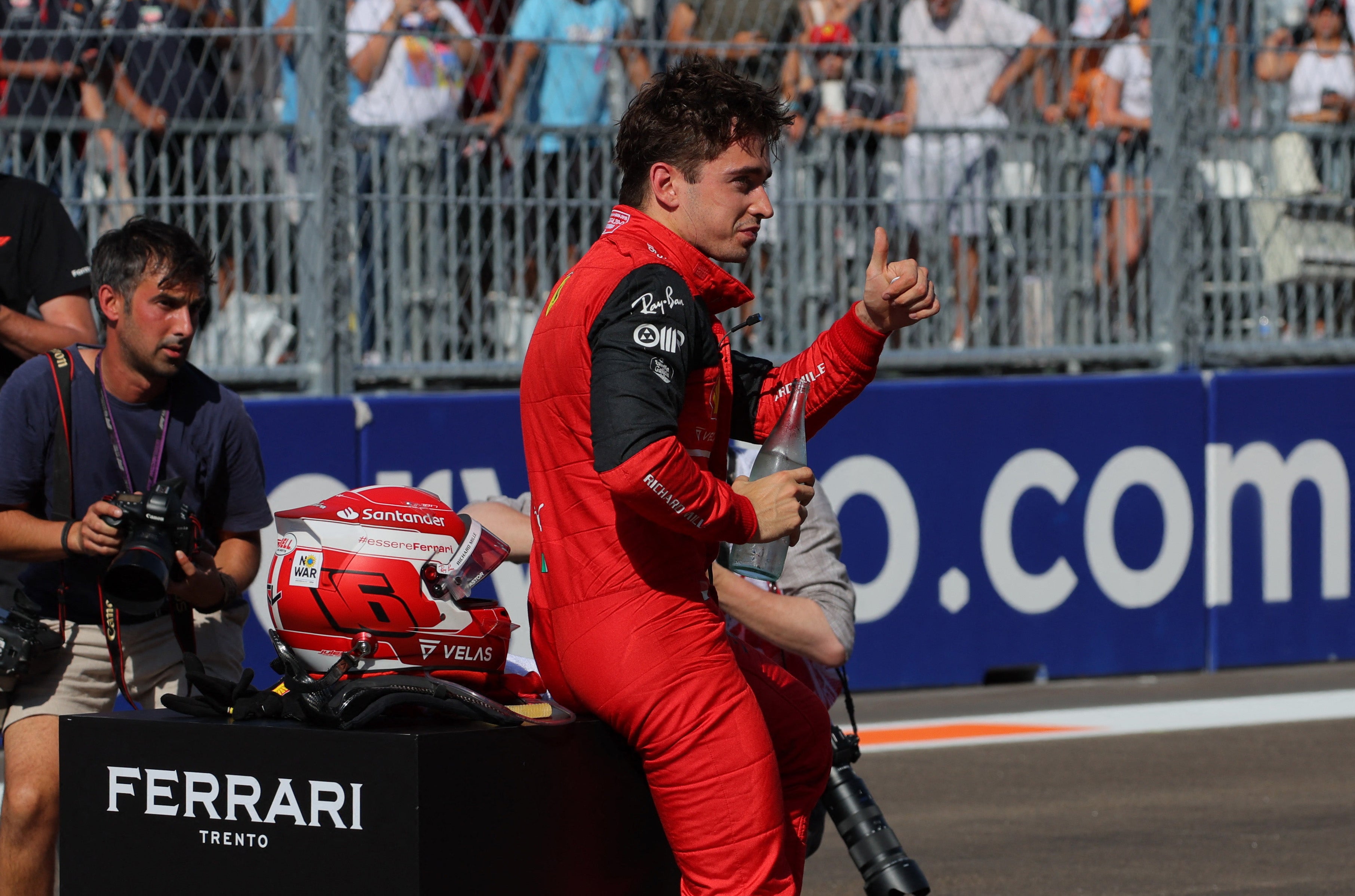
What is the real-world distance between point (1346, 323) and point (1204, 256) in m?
0.89

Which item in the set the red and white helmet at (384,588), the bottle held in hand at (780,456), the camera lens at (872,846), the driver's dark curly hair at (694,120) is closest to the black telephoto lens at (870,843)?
the camera lens at (872,846)

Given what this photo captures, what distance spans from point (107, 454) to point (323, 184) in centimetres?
316

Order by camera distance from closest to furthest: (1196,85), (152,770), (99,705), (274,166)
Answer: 1. (152,770)
2. (99,705)
3. (274,166)
4. (1196,85)

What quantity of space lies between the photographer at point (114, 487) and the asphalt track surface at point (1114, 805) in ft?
6.81

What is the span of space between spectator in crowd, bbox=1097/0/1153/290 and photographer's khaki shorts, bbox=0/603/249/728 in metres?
5.22

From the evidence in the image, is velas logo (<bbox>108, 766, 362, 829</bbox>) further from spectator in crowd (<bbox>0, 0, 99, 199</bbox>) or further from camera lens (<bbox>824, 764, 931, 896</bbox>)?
spectator in crowd (<bbox>0, 0, 99, 199</bbox>)

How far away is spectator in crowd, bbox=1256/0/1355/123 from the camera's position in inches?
354

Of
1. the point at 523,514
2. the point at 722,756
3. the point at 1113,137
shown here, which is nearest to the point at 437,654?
the point at 722,756

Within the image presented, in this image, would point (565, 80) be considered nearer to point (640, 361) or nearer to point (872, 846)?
point (872, 846)

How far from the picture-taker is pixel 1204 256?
Answer: 8859 mm

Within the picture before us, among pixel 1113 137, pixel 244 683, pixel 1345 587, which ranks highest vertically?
pixel 1113 137

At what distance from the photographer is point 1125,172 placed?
877cm

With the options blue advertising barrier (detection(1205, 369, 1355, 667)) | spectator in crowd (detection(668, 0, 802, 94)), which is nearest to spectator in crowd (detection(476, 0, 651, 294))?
spectator in crowd (detection(668, 0, 802, 94))

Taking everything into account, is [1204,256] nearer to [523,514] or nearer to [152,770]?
[523,514]
